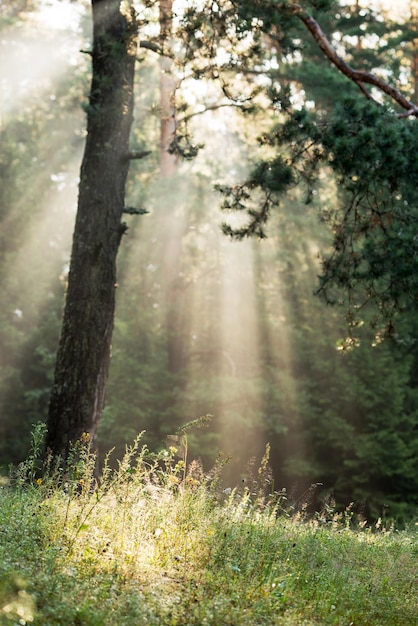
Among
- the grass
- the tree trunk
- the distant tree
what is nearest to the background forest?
the distant tree

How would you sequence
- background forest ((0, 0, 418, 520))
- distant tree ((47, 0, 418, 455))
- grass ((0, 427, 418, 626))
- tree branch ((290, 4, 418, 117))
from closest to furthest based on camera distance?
grass ((0, 427, 418, 626)) → distant tree ((47, 0, 418, 455)) → tree branch ((290, 4, 418, 117)) → background forest ((0, 0, 418, 520))

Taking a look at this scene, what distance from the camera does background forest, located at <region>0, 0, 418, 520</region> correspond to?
20.1 metres

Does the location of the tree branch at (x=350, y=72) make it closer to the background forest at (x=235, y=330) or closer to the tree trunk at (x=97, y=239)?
the tree trunk at (x=97, y=239)

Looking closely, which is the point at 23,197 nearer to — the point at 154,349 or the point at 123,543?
the point at 154,349

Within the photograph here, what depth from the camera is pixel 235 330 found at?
22.8m

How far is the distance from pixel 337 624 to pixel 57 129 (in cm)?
2600

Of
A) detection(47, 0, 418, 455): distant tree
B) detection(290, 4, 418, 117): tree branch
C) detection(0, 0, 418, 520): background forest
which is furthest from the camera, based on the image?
detection(0, 0, 418, 520): background forest

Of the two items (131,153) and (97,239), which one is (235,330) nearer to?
(131,153)

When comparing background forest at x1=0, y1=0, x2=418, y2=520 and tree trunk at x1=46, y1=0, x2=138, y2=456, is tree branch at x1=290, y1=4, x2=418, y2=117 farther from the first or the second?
background forest at x1=0, y1=0, x2=418, y2=520

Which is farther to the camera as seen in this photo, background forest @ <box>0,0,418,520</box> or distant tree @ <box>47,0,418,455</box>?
background forest @ <box>0,0,418,520</box>

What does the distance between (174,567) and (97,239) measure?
4511 mm

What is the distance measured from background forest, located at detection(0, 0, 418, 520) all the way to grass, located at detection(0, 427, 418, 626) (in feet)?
43.7

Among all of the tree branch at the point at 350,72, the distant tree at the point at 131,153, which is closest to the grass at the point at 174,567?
the distant tree at the point at 131,153

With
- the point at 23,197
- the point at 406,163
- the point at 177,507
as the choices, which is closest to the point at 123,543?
the point at 177,507
